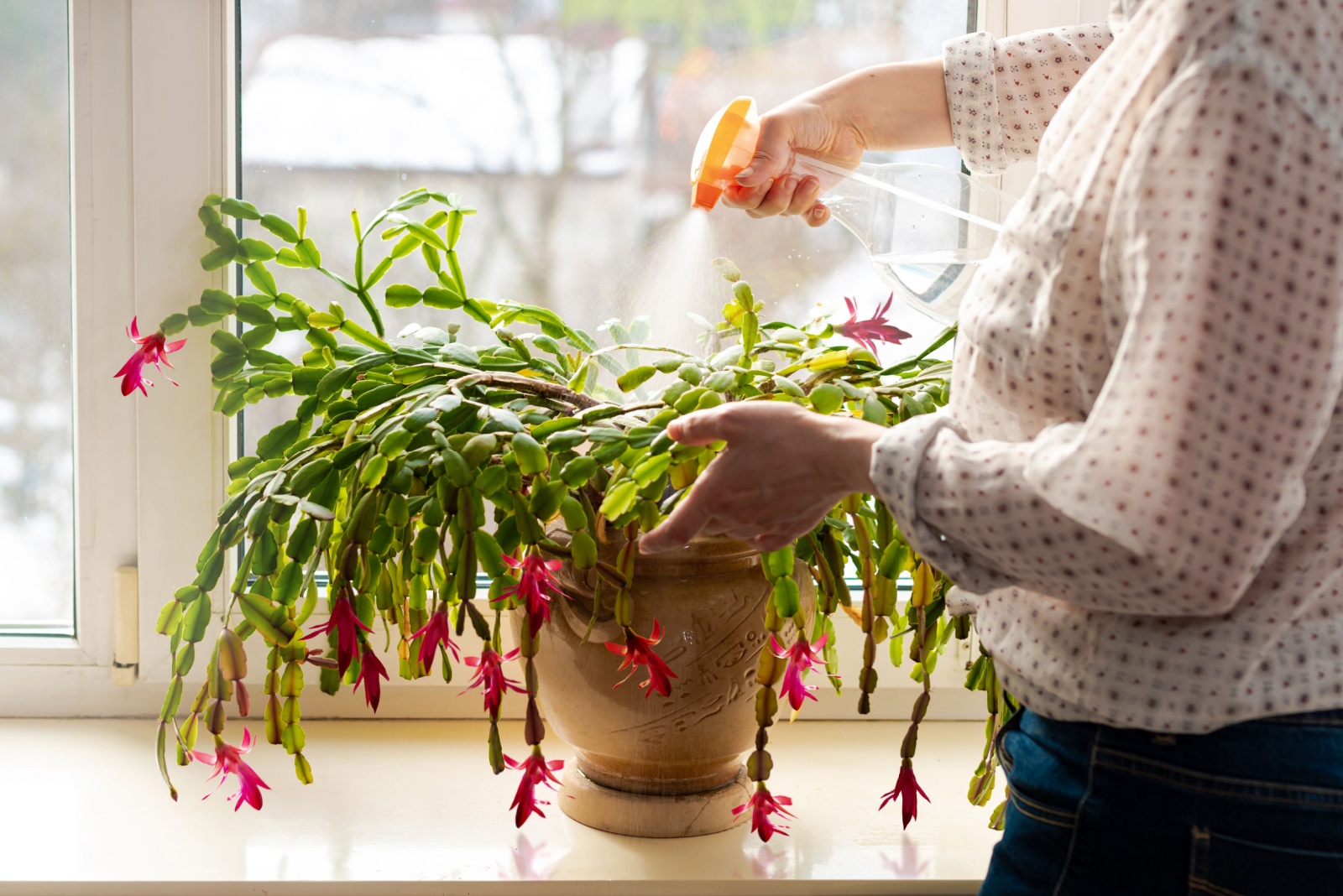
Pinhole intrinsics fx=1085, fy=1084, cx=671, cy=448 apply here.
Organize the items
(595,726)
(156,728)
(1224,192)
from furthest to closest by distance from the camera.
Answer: (156,728)
(595,726)
(1224,192)

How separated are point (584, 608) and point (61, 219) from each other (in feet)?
2.72

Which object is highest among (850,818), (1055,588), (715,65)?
(715,65)

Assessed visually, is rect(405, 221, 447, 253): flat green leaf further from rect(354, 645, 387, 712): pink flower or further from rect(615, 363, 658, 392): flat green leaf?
rect(354, 645, 387, 712): pink flower

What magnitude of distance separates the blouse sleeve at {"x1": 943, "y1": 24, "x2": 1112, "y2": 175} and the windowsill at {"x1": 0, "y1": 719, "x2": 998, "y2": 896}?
0.65 metres

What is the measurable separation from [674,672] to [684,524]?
267 mm

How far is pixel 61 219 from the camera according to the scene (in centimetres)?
125

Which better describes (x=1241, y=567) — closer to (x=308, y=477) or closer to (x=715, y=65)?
(x=308, y=477)

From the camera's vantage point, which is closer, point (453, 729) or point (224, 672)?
point (224, 672)

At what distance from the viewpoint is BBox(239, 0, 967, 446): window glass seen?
1246 mm

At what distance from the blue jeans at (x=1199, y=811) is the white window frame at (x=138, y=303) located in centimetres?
91

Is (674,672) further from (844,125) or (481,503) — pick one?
(844,125)

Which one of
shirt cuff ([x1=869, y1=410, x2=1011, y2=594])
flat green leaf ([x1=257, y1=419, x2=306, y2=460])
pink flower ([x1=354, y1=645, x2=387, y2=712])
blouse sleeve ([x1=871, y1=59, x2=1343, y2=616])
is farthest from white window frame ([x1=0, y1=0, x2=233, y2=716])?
blouse sleeve ([x1=871, y1=59, x2=1343, y2=616])

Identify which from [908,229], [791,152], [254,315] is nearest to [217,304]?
[254,315]

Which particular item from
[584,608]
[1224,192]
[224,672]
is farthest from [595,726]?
[1224,192]
